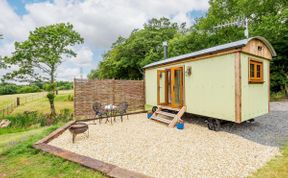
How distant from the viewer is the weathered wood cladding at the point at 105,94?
23.9 ft

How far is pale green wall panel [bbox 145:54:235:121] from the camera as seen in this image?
15.9 feet

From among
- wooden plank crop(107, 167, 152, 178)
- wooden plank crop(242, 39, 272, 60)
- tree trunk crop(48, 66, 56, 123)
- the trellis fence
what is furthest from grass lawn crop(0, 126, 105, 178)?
the trellis fence

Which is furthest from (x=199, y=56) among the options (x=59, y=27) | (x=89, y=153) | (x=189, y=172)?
(x=59, y=27)

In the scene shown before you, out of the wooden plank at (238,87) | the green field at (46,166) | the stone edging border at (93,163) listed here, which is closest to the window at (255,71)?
the wooden plank at (238,87)

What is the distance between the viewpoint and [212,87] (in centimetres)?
538

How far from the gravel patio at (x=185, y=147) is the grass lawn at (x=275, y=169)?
0.11m

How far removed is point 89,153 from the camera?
368 centimetres

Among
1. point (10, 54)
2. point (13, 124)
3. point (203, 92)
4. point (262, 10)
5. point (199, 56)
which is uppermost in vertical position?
point (262, 10)

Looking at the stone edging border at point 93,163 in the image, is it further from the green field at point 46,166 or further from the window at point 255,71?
the window at point 255,71

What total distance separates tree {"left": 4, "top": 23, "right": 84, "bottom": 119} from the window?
12417 millimetres

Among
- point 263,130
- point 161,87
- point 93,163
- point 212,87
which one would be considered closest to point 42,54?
point 161,87

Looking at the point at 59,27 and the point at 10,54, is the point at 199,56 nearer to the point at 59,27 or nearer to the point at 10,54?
the point at 59,27

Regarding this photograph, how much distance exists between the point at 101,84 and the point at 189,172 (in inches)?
240

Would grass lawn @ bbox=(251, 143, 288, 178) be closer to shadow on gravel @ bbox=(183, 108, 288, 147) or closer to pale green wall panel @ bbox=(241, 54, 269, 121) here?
shadow on gravel @ bbox=(183, 108, 288, 147)
